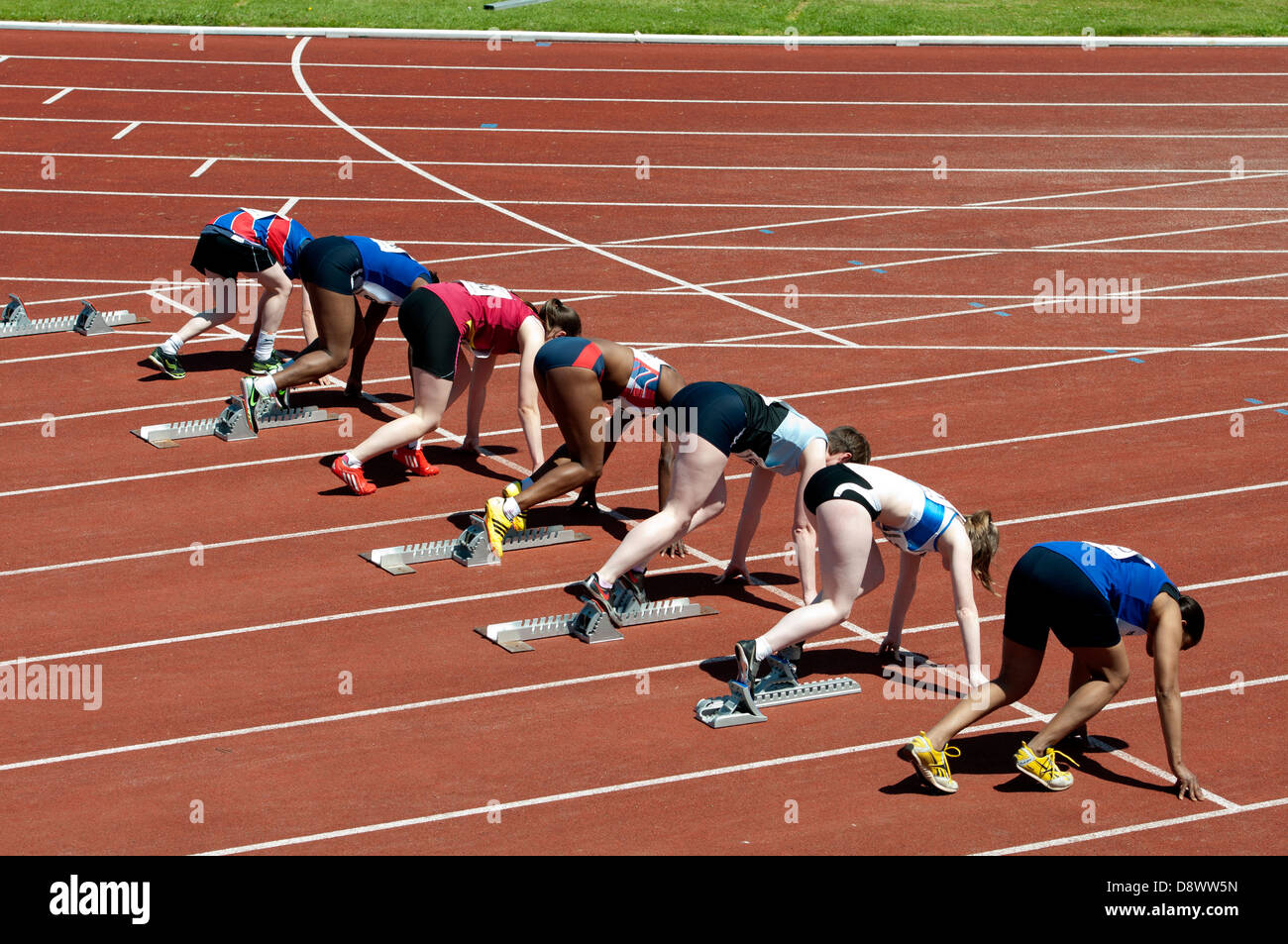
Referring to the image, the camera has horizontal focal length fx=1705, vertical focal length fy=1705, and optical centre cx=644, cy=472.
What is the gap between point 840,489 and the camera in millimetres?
8828

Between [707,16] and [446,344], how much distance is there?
19.2m

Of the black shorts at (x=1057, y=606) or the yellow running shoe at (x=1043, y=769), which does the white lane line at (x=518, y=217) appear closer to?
the black shorts at (x=1057, y=606)

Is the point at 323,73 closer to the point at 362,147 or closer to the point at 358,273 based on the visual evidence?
the point at 362,147

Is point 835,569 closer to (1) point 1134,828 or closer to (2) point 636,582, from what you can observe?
(2) point 636,582

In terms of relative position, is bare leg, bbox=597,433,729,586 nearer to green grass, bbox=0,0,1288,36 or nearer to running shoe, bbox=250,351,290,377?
running shoe, bbox=250,351,290,377

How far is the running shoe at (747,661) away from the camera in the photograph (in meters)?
8.98

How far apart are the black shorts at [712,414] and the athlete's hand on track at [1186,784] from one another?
3.13m

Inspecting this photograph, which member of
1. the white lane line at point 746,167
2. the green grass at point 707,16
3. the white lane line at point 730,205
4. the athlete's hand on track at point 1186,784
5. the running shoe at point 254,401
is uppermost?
the green grass at point 707,16

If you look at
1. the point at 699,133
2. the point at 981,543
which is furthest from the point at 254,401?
the point at 699,133

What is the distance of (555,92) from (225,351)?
10.8 metres

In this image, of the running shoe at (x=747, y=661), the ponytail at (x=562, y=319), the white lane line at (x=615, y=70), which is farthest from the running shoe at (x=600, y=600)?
the white lane line at (x=615, y=70)

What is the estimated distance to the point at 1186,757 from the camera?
8.68 m

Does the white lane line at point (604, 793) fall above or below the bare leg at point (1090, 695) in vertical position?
below
